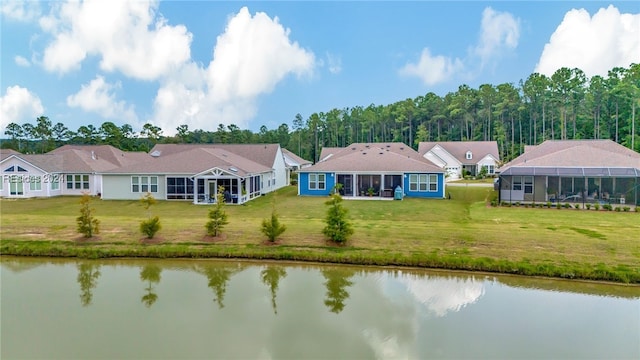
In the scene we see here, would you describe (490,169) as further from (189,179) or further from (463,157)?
(189,179)

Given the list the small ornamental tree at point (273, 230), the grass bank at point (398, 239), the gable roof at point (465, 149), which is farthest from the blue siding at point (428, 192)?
the gable roof at point (465, 149)

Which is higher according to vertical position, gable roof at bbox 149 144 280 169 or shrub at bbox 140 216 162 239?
gable roof at bbox 149 144 280 169

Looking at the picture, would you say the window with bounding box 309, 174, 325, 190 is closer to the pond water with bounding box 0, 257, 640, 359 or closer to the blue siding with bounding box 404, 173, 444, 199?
the blue siding with bounding box 404, 173, 444, 199

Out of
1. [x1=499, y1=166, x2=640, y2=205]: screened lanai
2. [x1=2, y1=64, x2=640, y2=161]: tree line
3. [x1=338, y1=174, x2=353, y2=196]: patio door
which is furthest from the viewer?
[x1=2, y1=64, x2=640, y2=161]: tree line

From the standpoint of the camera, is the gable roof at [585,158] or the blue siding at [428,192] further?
the blue siding at [428,192]

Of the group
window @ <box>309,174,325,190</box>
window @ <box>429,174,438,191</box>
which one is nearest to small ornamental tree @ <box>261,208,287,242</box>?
window @ <box>309,174,325,190</box>

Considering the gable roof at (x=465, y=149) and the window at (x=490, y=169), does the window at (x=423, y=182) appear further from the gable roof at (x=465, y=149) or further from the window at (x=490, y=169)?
the window at (x=490, y=169)

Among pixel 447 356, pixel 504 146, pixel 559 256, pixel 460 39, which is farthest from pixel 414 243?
pixel 504 146
